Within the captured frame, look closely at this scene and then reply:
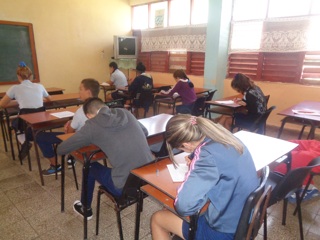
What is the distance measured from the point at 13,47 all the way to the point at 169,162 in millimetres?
5091

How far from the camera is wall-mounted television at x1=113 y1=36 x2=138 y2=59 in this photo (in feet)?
21.2

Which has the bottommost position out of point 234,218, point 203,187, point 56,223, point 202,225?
point 56,223

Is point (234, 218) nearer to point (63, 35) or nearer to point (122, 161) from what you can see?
point (122, 161)

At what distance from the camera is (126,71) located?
7.37 metres

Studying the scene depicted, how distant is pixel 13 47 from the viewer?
5027 mm

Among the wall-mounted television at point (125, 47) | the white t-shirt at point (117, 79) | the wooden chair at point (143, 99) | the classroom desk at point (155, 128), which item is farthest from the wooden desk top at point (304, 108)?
the wall-mounted television at point (125, 47)

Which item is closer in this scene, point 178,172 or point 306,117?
point 178,172

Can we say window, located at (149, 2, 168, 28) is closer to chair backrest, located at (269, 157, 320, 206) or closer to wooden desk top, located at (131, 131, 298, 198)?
wooden desk top, located at (131, 131, 298, 198)

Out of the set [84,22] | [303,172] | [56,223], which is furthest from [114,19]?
[303,172]

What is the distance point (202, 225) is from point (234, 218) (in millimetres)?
190

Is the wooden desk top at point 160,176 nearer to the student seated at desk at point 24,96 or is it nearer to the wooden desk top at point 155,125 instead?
the wooden desk top at point 155,125

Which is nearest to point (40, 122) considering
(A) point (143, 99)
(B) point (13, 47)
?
(A) point (143, 99)

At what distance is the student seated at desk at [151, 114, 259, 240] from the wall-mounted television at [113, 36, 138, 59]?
5.83 metres

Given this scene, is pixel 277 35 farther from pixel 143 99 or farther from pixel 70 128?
pixel 70 128
